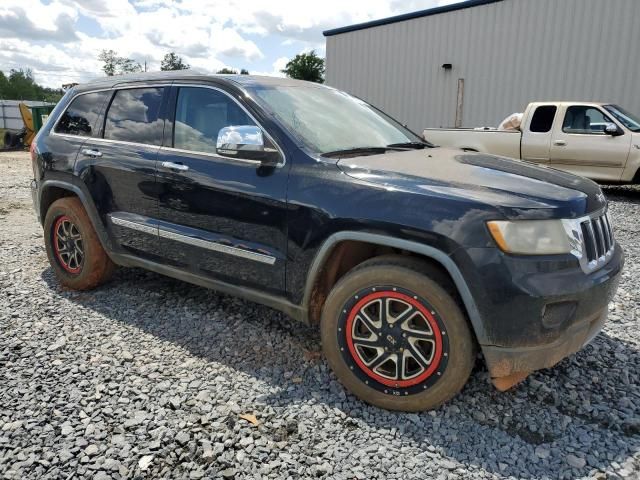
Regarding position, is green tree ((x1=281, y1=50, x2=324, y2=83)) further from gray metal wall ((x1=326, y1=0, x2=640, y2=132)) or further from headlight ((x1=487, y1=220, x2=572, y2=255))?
headlight ((x1=487, y1=220, x2=572, y2=255))

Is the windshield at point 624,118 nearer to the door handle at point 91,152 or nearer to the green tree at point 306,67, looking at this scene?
the door handle at point 91,152

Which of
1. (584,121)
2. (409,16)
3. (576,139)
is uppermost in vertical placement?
(409,16)

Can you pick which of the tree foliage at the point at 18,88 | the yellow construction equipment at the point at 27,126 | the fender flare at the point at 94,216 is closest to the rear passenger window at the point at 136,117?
the fender flare at the point at 94,216

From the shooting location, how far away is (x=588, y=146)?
9.19 metres

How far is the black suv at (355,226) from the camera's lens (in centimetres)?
235

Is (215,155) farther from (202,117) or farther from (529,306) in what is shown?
(529,306)

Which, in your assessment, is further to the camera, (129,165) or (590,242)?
(129,165)

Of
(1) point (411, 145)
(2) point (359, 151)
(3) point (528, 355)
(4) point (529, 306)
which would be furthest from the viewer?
(1) point (411, 145)

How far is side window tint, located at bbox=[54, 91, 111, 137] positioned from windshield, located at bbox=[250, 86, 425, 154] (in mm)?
1646

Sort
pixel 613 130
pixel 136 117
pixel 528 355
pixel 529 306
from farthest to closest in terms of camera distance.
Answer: pixel 613 130
pixel 136 117
pixel 528 355
pixel 529 306

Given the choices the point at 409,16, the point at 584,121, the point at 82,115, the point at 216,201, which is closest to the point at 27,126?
the point at 409,16

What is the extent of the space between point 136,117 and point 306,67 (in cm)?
6409

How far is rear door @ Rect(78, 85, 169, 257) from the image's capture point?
3.63 metres

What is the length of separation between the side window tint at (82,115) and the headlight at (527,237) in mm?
3319
